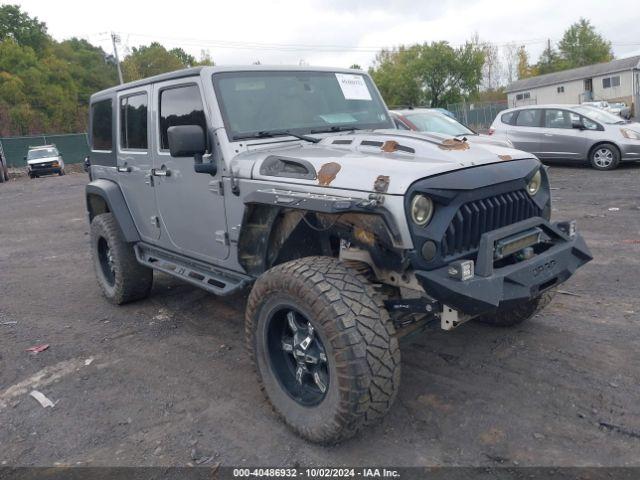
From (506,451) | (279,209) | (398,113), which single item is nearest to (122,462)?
(279,209)

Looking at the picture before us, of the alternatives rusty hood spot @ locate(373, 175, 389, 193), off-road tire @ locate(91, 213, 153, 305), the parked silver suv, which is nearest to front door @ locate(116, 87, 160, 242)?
off-road tire @ locate(91, 213, 153, 305)

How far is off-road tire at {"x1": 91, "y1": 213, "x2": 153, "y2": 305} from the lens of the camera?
211 inches

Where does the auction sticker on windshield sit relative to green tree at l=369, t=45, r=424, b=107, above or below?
below

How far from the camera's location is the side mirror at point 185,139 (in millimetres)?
3553

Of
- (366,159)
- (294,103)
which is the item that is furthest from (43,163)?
(366,159)

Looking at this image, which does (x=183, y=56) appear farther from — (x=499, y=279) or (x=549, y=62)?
(x=499, y=279)

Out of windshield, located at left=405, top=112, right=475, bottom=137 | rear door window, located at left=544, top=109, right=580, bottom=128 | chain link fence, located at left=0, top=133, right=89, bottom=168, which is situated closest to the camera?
windshield, located at left=405, top=112, right=475, bottom=137

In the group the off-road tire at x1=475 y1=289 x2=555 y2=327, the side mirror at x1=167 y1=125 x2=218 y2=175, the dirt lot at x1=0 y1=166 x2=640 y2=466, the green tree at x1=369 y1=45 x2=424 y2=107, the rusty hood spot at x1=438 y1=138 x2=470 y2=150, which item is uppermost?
the green tree at x1=369 y1=45 x2=424 y2=107

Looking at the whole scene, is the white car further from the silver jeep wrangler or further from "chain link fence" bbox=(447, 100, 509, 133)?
the silver jeep wrangler

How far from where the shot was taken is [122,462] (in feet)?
10.1

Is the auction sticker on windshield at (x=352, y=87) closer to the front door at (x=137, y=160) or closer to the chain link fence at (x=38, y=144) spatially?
the front door at (x=137, y=160)

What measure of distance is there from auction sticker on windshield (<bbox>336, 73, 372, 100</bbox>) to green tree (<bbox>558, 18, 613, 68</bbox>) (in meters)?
71.7

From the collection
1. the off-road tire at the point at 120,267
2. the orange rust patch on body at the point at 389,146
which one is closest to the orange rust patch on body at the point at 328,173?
the orange rust patch on body at the point at 389,146

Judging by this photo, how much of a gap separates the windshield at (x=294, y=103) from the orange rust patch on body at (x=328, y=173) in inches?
36.2
